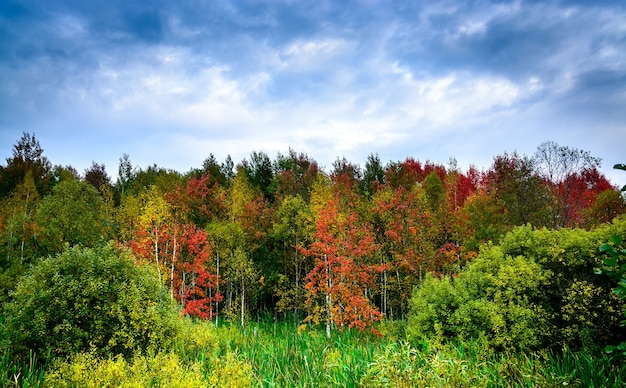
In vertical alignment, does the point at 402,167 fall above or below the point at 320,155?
below

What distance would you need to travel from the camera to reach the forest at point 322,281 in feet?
29.6

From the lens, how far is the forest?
902 centimetres

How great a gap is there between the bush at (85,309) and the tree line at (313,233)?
8349 mm

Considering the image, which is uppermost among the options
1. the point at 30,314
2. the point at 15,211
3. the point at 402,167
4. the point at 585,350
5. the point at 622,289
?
the point at 402,167

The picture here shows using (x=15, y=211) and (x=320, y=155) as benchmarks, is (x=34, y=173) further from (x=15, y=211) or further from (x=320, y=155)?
(x=320, y=155)

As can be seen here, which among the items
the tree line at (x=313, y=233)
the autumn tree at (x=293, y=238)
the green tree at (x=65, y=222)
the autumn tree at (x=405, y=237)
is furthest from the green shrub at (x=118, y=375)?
the autumn tree at (x=405, y=237)

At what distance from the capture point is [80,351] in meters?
10.4

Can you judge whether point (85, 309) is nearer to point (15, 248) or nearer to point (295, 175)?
point (15, 248)

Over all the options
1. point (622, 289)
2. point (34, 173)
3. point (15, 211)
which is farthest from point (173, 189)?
point (622, 289)

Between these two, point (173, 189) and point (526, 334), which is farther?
point (173, 189)

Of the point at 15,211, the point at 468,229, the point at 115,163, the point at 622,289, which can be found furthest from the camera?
the point at 115,163

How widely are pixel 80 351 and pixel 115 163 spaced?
132ft

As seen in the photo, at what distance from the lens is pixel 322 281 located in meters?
20.5

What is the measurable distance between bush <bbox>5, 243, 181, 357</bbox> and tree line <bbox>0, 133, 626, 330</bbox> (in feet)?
27.4
